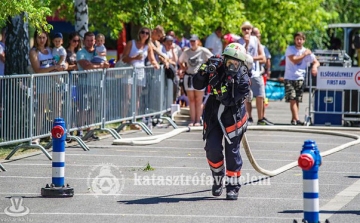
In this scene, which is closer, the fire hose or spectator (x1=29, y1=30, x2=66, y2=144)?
the fire hose

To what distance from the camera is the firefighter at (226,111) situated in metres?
11.0

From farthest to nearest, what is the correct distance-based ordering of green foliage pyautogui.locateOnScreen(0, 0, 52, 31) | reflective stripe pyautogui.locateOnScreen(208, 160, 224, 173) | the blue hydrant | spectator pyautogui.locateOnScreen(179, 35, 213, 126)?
spectator pyautogui.locateOnScreen(179, 35, 213, 126) < green foliage pyautogui.locateOnScreen(0, 0, 52, 31) < reflective stripe pyautogui.locateOnScreen(208, 160, 224, 173) < the blue hydrant

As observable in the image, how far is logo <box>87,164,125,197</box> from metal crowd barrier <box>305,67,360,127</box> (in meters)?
7.74

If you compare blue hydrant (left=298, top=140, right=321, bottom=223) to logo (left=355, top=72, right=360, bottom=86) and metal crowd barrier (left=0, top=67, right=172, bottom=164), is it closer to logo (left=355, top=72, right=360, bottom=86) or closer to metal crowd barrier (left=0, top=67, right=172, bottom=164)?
metal crowd barrier (left=0, top=67, right=172, bottom=164)

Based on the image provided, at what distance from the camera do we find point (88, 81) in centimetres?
1647

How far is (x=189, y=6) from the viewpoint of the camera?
2444 cm

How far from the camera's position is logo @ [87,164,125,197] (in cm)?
1151

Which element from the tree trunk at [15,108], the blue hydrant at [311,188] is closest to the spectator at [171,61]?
the tree trunk at [15,108]

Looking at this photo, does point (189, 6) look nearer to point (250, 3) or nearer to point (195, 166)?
point (250, 3)

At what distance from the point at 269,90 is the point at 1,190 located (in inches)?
811

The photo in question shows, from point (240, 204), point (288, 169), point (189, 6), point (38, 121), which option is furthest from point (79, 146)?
point (189, 6)

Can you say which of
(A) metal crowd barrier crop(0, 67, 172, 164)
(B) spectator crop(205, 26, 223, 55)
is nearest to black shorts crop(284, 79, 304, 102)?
(B) spectator crop(205, 26, 223, 55)

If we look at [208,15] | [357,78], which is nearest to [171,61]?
[357,78]

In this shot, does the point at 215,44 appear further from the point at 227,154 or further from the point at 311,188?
the point at 311,188
